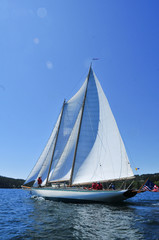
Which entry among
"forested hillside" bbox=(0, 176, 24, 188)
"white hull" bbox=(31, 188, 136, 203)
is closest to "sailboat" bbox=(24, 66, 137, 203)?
"white hull" bbox=(31, 188, 136, 203)

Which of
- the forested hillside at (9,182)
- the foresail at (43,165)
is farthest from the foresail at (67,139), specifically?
the forested hillside at (9,182)

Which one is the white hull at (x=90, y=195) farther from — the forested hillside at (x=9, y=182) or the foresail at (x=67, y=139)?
the forested hillside at (x=9, y=182)

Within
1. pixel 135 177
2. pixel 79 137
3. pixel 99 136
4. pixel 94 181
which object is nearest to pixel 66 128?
pixel 79 137

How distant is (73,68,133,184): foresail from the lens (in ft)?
79.1

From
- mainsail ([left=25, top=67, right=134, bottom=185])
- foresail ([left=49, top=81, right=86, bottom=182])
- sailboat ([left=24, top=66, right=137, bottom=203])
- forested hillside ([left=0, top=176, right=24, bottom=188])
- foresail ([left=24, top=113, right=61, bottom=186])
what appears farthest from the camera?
forested hillside ([left=0, top=176, right=24, bottom=188])

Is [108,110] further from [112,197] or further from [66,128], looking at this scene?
A: [112,197]

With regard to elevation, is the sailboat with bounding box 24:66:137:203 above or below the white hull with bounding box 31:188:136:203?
above

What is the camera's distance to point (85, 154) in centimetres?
2655

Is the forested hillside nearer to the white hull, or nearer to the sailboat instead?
the sailboat

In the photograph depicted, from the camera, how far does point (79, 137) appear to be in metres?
28.3

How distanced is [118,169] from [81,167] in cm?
562

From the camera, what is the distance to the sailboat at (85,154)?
2342cm

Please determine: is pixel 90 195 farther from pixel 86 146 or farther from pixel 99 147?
pixel 86 146

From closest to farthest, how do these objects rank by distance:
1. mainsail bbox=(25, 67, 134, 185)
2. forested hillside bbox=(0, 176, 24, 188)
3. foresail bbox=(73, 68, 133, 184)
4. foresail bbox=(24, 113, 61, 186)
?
foresail bbox=(73, 68, 133, 184), mainsail bbox=(25, 67, 134, 185), foresail bbox=(24, 113, 61, 186), forested hillside bbox=(0, 176, 24, 188)
